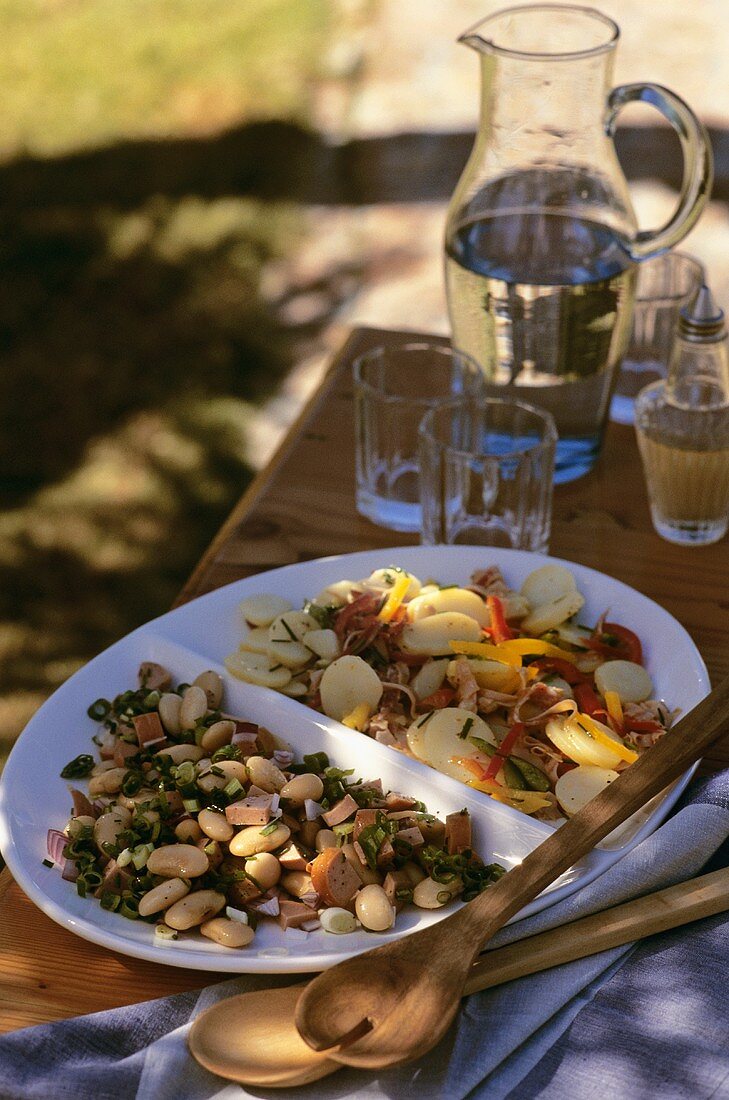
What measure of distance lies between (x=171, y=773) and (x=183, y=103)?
3380 millimetres

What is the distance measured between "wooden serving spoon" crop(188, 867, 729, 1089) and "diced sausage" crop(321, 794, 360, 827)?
0.39 ft

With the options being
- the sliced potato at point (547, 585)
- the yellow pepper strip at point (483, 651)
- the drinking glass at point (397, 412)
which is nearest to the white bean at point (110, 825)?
the yellow pepper strip at point (483, 651)

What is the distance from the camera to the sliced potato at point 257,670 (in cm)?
109

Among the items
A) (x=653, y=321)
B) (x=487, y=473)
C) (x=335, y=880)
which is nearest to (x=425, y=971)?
(x=335, y=880)

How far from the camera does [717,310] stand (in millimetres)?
1271

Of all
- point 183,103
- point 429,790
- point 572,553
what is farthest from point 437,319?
point 429,790

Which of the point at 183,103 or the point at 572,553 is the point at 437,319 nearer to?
the point at 183,103

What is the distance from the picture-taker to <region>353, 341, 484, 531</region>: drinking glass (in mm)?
1377

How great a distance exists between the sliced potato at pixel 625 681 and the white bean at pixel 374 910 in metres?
0.30

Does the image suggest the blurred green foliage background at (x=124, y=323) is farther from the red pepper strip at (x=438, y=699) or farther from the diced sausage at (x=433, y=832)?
the diced sausage at (x=433, y=832)

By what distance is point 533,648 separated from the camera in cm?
110

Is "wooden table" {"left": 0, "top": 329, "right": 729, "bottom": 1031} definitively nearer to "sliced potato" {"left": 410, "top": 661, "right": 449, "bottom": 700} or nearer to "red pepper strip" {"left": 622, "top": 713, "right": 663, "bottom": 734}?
"red pepper strip" {"left": 622, "top": 713, "right": 663, "bottom": 734}

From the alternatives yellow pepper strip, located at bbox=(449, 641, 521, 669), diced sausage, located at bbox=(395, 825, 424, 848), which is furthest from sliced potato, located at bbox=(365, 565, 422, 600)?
diced sausage, located at bbox=(395, 825, 424, 848)

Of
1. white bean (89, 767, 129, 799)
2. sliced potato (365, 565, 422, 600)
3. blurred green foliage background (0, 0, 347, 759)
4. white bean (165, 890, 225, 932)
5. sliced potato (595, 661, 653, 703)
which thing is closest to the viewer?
white bean (165, 890, 225, 932)
